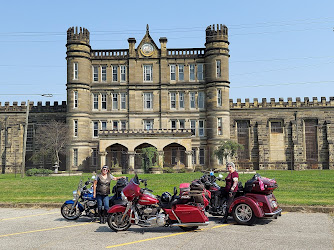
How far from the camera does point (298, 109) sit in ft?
162

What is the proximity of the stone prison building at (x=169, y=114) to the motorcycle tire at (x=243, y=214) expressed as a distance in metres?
32.0

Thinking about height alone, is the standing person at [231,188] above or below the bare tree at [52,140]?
below

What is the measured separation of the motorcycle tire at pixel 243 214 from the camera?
33.9 feet

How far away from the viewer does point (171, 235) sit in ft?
30.7

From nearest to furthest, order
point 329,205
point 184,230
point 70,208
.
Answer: point 184,230 → point 70,208 → point 329,205

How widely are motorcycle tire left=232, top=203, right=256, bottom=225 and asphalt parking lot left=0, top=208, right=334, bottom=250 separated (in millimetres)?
212

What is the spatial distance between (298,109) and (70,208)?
4305 centimetres

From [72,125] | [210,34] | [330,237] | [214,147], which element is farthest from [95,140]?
[330,237]

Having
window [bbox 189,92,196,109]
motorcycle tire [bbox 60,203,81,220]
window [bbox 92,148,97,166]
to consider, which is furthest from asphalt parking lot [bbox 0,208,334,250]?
window [bbox 189,92,196,109]

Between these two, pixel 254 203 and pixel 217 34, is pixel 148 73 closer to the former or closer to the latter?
pixel 217 34

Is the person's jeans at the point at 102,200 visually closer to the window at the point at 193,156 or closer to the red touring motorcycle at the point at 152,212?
the red touring motorcycle at the point at 152,212

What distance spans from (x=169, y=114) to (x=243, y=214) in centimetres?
3718

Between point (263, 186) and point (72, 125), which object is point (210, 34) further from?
point (263, 186)

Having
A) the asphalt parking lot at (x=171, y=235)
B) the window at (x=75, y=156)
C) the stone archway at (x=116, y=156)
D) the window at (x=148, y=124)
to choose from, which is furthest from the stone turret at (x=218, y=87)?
the asphalt parking lot at (x=171, y=235)
